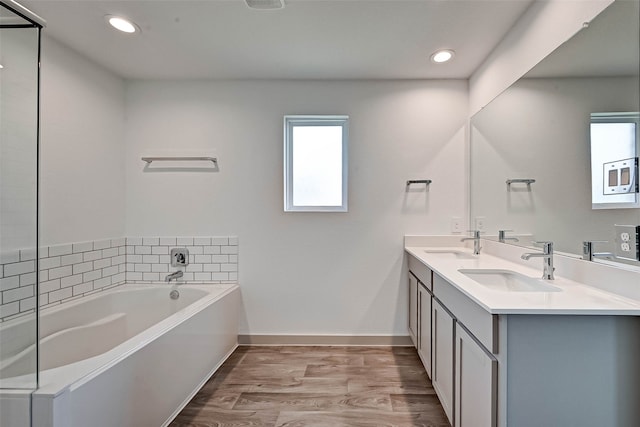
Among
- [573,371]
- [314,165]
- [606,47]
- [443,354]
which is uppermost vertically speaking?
[606,47]

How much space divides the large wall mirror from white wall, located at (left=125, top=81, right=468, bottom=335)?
0.61 meters

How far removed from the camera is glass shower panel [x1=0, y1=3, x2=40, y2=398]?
1.31 metres

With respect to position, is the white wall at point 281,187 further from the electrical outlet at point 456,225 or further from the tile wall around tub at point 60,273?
the tile wall around tub at point 60,273

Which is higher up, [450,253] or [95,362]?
[450,253]

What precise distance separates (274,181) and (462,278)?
1843mm

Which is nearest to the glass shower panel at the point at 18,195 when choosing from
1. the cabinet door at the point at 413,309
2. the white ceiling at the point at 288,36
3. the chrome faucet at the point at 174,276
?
the white ceiling at the point at 288,36

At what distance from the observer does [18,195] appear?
138 cm

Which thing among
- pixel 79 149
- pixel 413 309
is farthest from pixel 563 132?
pixel 79 149

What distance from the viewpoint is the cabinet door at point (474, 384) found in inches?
46.6

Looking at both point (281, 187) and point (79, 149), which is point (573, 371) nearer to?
point (281, 187)

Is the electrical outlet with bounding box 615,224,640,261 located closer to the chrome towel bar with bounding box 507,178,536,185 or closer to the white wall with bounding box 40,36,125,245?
the chrome towel bar with bounding box 507,178,536,185

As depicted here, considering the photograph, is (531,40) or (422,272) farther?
(422,272)

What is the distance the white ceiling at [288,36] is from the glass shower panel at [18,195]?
0.72 metres

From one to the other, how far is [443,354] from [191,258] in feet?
7.30
